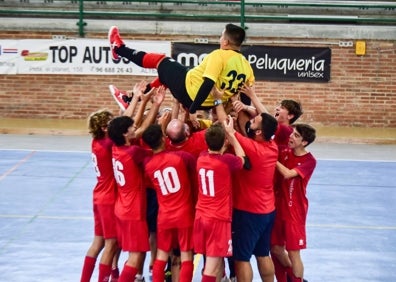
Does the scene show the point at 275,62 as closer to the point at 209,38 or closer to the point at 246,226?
the point at 209,38

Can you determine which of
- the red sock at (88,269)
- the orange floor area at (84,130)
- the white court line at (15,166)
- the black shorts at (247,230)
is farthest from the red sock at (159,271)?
the orange floor area at (84,130)

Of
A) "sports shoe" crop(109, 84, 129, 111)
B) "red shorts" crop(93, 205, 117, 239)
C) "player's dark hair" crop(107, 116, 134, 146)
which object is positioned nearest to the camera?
"player's dark hair" crop(107, 116, 134, 146)

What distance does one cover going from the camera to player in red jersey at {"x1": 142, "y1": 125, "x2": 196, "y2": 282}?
26.9 ft

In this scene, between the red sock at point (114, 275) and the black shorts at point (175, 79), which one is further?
the red sock at point (114, 275)

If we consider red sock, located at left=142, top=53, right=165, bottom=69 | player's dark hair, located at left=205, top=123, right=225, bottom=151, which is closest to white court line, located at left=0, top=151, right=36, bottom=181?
red sock, located at left=142, top=53, right=165, bottom=69

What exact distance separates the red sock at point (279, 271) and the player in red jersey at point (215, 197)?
45.1 inches

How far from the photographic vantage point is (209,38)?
1967 centimetres

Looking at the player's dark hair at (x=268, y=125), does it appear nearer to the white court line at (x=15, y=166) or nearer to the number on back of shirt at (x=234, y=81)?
the number on back of shirt at (x=234, y=81)

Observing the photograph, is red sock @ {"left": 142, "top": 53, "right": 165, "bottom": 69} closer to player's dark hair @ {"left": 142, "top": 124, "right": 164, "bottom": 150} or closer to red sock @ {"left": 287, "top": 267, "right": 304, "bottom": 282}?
player's dark hair @ {"left": 142, "top": 124, "right": 164, "bottom": 150}

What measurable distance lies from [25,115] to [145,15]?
400cm

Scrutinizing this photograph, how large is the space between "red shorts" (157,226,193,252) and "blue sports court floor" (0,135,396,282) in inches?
55.5

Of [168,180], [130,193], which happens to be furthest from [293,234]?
[130,193]

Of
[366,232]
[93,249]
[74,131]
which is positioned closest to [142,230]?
[93,249]

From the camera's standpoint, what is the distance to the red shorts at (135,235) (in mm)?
8523
